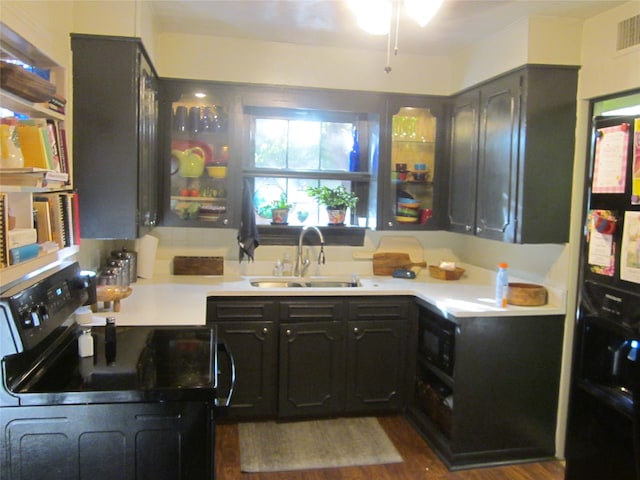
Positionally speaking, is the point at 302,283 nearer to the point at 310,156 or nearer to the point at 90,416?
the point at 310,156

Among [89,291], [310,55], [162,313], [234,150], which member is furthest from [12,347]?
[310,55]

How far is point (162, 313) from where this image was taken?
8.24ft

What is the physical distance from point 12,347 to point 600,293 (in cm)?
235

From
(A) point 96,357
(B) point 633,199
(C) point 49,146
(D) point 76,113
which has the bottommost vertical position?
(A) point 96,357

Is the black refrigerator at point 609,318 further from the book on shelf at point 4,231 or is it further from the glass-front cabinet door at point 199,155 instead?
the book on shelf at point 4,231

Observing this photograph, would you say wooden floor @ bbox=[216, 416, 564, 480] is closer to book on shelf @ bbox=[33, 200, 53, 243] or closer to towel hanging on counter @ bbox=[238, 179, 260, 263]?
towel hanging on counter @ bbox=[238, 179, 260, 263]

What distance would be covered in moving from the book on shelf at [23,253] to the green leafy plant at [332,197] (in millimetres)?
2244

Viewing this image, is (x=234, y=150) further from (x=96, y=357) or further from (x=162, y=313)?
(x=96, y=357)

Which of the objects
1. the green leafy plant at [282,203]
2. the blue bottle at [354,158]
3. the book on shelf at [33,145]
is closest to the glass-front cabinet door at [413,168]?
the blue bottle at [354,158]

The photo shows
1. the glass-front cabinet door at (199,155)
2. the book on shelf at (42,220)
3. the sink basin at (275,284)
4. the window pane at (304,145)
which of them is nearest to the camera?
the book on shelf at (42,220)

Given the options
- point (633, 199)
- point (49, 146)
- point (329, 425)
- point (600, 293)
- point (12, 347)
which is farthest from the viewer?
point (329, 425)

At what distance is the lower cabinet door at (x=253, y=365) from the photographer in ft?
10.5

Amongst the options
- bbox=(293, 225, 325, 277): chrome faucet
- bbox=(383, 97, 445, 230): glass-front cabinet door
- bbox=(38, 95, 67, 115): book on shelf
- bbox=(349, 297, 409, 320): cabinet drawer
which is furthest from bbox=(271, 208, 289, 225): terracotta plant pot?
bbox=(38, 95, 67, 115): book on shelf

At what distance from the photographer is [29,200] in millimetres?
1757
